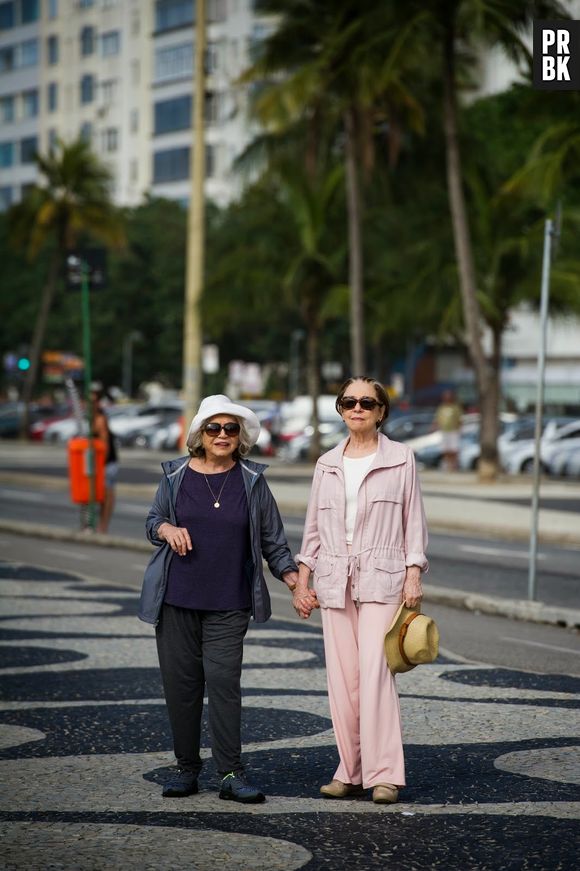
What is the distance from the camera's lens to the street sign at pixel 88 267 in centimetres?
2180

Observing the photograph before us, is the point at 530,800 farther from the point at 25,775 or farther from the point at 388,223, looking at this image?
the point at 388,223

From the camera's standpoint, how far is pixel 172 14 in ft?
349

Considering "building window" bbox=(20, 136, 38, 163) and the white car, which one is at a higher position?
"building window" bbox=(20, 136, 38, 163)

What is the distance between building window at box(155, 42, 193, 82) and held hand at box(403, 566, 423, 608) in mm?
100018

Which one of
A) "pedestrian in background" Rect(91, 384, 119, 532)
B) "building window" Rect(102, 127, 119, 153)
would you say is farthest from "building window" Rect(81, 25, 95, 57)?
"pedestrian in background" Rect(91, 384, 119, 532)

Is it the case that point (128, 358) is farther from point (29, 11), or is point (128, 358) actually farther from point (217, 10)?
point (29, 11)

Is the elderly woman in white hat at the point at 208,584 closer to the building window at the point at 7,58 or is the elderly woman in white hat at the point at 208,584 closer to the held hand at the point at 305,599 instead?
the held hand at the point at 305,599

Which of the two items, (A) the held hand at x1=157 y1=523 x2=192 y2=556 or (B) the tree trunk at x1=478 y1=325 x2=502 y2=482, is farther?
(B) the tree trunk at x1=478 y1=325 x2=502 y2=482

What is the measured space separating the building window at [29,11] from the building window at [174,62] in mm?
17278

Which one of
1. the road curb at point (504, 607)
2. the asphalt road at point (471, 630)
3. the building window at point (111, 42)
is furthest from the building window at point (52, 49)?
the road curb at point (504, 607)

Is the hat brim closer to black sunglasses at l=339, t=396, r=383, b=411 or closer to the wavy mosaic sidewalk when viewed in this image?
the wavy mosaic sidewalk

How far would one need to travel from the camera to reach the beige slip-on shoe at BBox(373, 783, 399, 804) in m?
6.77

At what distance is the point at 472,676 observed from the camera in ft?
33.8

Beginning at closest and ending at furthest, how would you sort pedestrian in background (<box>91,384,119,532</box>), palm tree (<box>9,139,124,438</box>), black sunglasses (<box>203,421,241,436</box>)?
black sunglasses (<box>203,421,241,436</box>) < pedestrian in background (<box>91,384,119,532</box>) < palm tree (<box>9,139,124,438</box>)
